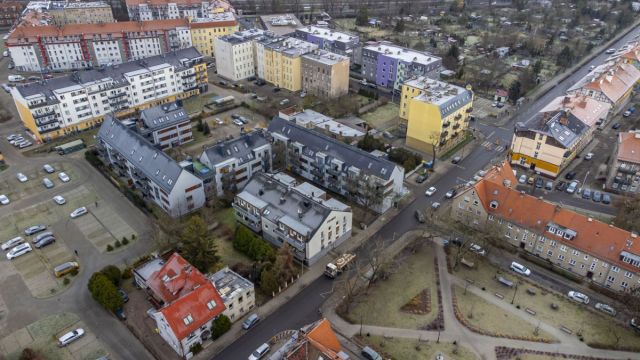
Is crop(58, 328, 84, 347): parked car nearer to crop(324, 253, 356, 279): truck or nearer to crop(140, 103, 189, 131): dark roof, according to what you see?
crop(324, 253, 356, 279): truck

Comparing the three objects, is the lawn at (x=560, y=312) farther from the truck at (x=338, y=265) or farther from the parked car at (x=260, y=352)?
the parked car at (x=260, y=352)

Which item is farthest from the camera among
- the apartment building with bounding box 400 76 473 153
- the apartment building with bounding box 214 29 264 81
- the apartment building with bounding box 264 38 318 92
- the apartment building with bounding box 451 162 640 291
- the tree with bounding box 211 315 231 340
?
the apartment building with bounding box 214 29 264 81

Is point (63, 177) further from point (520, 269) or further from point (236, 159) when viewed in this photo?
point (520, 269)

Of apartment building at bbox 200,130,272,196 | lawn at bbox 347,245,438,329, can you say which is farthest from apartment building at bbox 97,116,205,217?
lawn at bbox 347,245,438,329

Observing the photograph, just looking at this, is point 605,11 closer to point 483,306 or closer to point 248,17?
point 248,17

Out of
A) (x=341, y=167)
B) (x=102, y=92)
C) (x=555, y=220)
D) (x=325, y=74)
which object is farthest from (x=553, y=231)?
(x=102, y=92)

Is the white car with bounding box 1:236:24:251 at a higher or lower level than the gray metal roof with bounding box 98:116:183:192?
lower

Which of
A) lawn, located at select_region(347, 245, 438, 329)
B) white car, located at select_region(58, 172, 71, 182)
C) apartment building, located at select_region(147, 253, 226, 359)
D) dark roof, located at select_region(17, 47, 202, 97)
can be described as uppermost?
dark roof, located at select_region(17, 47, 202, 97)
